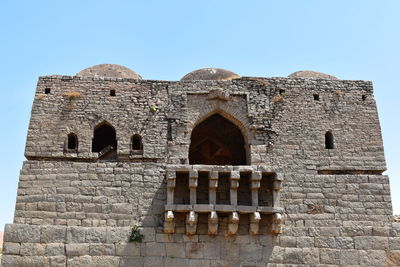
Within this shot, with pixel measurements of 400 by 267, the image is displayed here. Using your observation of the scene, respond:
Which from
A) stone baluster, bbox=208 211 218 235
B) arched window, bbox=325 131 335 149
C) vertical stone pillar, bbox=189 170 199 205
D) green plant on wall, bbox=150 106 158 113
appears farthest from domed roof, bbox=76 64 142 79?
arched window, bbox=325 131 335 149

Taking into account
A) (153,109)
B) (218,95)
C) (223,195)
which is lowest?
(223,195)

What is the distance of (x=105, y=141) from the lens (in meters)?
12.3

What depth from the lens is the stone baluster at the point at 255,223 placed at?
403 inches

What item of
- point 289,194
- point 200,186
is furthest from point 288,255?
point 200,186

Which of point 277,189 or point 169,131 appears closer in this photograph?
point 277,189

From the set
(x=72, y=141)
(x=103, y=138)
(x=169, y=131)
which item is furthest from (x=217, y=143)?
(x=72, y=141)

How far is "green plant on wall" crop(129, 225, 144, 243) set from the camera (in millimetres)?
10234

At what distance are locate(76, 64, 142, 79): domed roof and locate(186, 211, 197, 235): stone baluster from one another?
414 centimetres

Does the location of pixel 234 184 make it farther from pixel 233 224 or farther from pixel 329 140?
pixel 329 140

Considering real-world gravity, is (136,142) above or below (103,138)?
below

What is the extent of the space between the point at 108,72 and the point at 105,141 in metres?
1.72

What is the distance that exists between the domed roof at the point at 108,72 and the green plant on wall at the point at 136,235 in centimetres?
405

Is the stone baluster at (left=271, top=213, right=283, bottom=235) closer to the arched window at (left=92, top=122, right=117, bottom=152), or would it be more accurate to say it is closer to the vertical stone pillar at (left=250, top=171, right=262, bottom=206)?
the vertical stone pillar at (left=250, top=171, right=262, bottom=206)

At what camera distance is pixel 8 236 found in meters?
10.1
